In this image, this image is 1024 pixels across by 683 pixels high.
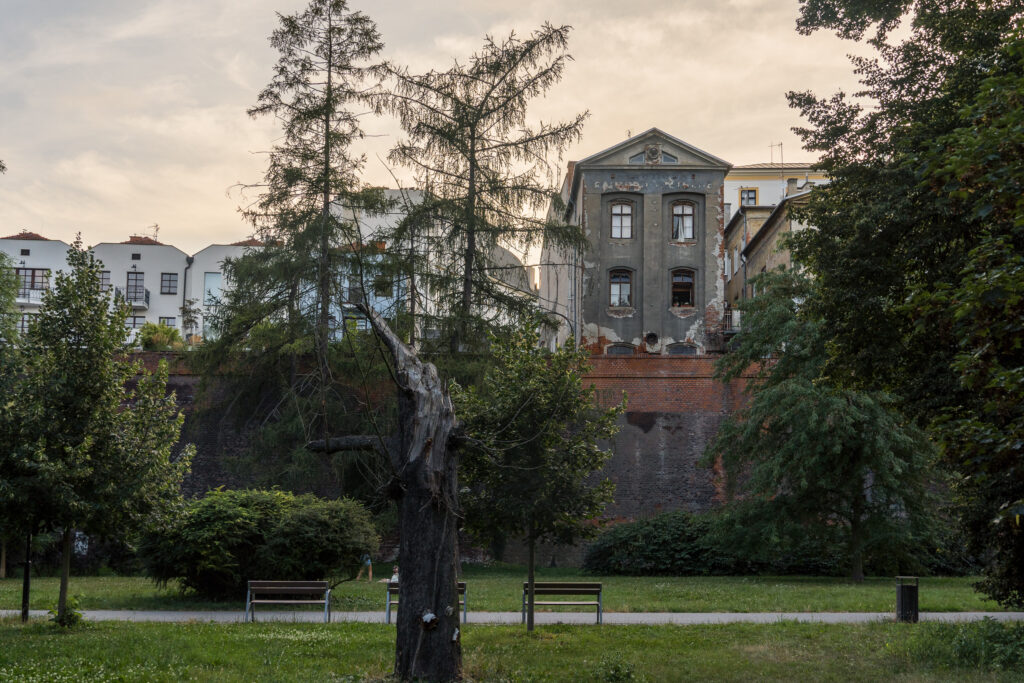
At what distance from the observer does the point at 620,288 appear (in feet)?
149

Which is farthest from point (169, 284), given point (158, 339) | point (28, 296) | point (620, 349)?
point (620, 349)

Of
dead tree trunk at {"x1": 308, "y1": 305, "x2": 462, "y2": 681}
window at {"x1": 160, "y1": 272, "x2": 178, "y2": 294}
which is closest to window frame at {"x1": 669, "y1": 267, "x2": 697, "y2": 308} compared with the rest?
dead tree trunk at {"x1": 308, "y1": 305, "x2": 462, "y2": 681}

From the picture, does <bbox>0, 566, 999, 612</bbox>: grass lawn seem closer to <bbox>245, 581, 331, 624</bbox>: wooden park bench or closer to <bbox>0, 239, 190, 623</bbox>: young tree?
<bbox>245, 581, 331, 624</bbox>: wooden park bench

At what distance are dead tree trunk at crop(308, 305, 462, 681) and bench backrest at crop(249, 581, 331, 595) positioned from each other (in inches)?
268

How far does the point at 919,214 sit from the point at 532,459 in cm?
680

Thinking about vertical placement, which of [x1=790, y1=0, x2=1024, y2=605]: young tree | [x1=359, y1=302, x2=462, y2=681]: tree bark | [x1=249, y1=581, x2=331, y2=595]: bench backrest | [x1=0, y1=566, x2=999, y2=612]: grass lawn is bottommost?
[x1=0, y1=566, x2=999, y2=612]: grass lawn

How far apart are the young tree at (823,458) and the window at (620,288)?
646 inches

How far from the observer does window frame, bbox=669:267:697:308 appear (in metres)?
45.2

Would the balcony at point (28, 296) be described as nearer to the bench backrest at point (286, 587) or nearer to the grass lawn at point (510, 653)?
the bench backrest at point (286, 587)

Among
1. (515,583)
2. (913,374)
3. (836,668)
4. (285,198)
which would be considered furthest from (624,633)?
(285,198)

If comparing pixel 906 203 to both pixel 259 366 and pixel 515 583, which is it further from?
pixel 259 366

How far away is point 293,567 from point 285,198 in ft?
44.2

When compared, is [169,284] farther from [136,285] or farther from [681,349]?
[681,349]

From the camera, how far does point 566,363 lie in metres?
16.3
